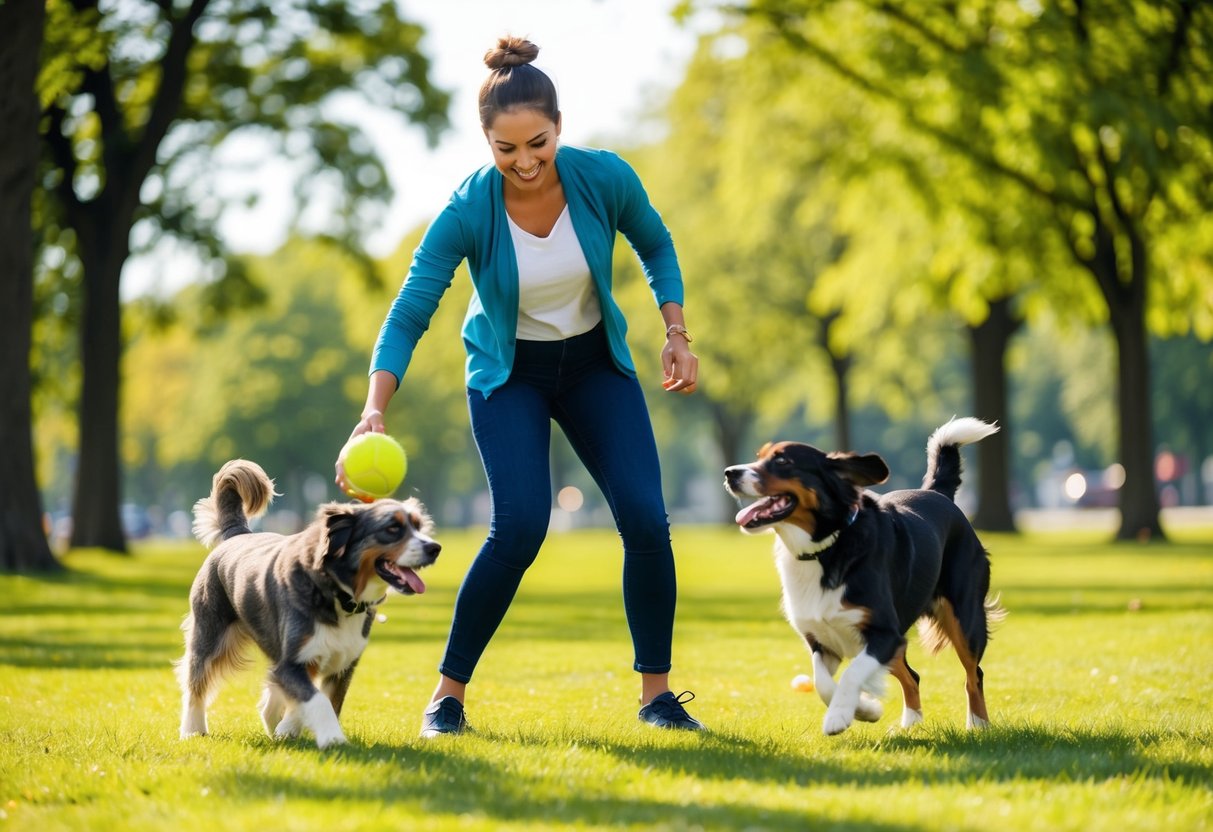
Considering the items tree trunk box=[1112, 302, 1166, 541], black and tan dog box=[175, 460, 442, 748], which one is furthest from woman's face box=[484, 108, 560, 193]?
tree trunk box=[1112, 302, 1166, 541]

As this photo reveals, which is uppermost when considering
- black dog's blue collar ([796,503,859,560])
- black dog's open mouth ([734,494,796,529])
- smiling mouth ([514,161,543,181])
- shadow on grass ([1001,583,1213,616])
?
smiling mouth ([514,161,543,181])

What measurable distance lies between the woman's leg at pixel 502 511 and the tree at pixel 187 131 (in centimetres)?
1546

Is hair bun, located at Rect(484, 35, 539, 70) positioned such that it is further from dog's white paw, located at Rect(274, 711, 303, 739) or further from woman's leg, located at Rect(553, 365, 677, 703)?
dog's white paw, located at Rect(274, 711, 303, 739)

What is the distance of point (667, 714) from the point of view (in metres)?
6.48

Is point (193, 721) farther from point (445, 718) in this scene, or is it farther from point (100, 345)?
point (100, 345)

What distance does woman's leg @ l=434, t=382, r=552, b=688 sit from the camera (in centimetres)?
620

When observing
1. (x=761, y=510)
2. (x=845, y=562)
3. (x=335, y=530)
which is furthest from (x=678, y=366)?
(x=335, y=530)

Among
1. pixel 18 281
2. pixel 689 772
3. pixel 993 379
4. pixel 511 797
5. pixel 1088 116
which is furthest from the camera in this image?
pixel 993 379

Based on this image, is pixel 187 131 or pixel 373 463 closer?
pixel 373 463

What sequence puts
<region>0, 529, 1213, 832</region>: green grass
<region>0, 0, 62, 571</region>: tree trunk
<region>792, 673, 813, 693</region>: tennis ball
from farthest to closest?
<region>0, 0, 62, 571</region>: tree trunk
<region>792, 673, 813, 693</region>: tennis ball
<region>0, 529, 1213, 832</region>: green grass

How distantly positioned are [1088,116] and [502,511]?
15.5 metres

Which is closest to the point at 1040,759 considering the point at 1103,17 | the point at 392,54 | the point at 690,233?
the point at 1103,17

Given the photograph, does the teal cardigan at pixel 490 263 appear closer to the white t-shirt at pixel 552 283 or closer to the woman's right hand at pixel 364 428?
the white t-shirt at pixel 552 283

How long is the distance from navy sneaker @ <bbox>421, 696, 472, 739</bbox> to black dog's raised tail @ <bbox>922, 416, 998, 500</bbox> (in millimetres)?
2686
